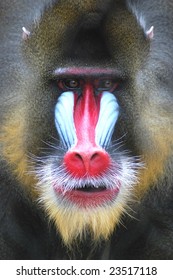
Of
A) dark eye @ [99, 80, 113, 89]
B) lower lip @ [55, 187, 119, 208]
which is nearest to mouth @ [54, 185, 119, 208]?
lower lip @ [55, 187, 119, 208]

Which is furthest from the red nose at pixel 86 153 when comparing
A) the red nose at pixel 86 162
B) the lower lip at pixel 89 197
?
the lower lip at pixel 89 197

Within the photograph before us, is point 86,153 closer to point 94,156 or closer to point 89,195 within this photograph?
point 94,156

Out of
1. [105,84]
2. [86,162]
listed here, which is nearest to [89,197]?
[86,162]

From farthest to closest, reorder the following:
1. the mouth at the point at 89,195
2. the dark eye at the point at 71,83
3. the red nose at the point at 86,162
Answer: the dark eye at the point at 71,83 → the mouth at the point at 89,195 → the red nose at the point at 86,162

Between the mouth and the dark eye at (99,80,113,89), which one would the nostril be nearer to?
the mouth

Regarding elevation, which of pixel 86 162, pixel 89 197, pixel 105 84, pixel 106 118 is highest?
pixel 105 84

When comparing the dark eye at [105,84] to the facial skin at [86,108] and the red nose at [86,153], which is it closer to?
the facial skin at [86,108]
